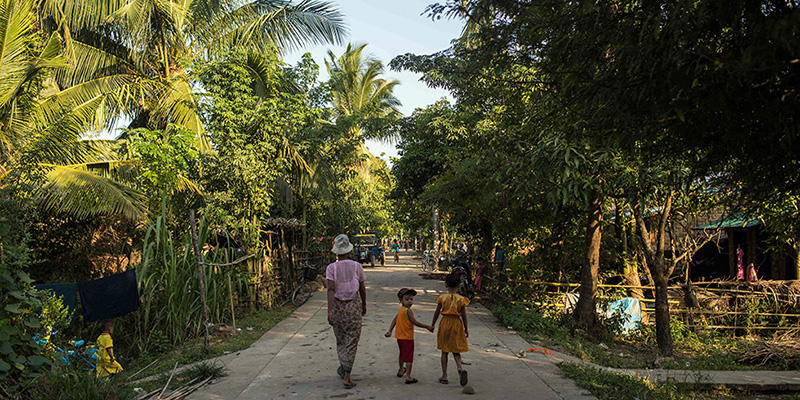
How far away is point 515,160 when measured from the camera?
777cm

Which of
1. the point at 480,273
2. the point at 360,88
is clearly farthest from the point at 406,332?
the point at 360,88

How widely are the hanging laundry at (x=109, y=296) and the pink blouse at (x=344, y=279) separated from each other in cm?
375

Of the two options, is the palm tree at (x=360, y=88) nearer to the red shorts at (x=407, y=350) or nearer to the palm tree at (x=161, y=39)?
the palm tree at (x=161, y=39)

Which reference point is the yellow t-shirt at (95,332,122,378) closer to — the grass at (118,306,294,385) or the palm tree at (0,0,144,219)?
the grass at (118,306,294,385)

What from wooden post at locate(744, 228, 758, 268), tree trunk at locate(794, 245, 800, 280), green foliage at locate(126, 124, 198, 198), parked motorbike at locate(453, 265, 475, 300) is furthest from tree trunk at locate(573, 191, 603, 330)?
green foliage at locate(126, 124, 198, 198)

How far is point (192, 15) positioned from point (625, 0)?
14.2 metres

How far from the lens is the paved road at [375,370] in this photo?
570cm

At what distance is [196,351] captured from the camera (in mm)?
7809

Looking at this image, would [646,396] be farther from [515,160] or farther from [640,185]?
[515,160]

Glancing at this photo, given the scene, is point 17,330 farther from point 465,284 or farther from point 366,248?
point 366,248

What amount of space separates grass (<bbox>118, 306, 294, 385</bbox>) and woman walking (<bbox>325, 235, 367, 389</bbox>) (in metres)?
2.51

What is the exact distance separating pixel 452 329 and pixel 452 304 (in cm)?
29

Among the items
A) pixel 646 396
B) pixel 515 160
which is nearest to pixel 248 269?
pixel 515 160

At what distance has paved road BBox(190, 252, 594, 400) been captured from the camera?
5.70 m
